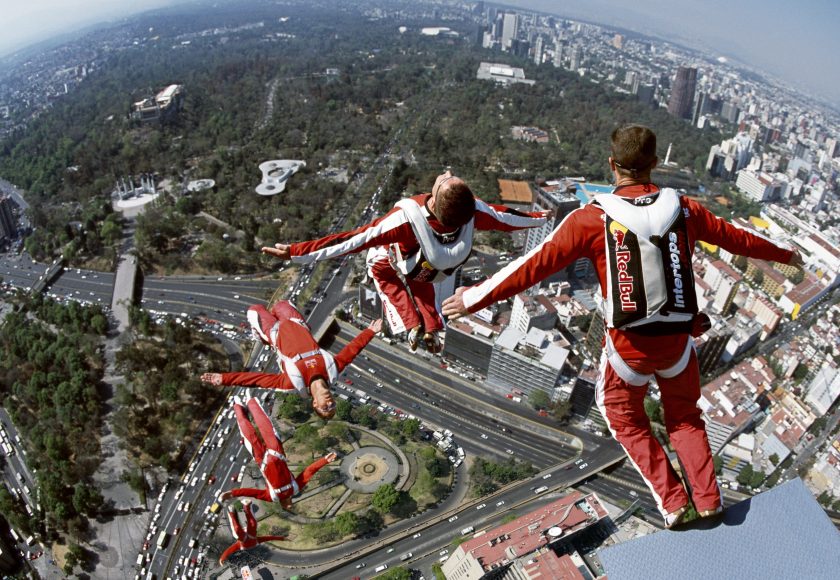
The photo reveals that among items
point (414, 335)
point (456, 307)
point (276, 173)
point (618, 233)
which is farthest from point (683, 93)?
point (456, 307)

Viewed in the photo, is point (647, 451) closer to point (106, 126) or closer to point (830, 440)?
point (830, 440)

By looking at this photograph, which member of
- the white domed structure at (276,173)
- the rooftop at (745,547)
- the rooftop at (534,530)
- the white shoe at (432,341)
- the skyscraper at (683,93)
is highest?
the white shoe at (432,341)

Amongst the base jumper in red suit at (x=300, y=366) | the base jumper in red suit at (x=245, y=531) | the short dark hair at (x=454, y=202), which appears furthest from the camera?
the base jumper in red suit at (x=245, y=531)

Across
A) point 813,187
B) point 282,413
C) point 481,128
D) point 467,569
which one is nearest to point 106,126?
point 481,128

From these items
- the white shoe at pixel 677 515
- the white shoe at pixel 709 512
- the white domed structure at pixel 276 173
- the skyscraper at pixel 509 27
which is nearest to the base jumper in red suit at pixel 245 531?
the white shoe at pixel 677 515

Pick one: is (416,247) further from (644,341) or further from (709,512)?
(709,512)

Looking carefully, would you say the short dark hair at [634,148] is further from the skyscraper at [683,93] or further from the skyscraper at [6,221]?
the skyscraper at [683,93]

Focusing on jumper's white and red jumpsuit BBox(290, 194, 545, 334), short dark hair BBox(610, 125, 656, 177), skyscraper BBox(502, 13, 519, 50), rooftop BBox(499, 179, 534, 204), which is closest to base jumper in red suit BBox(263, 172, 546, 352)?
jumper's white and red jumpsuit BBox(290, 194, 545, 334)
